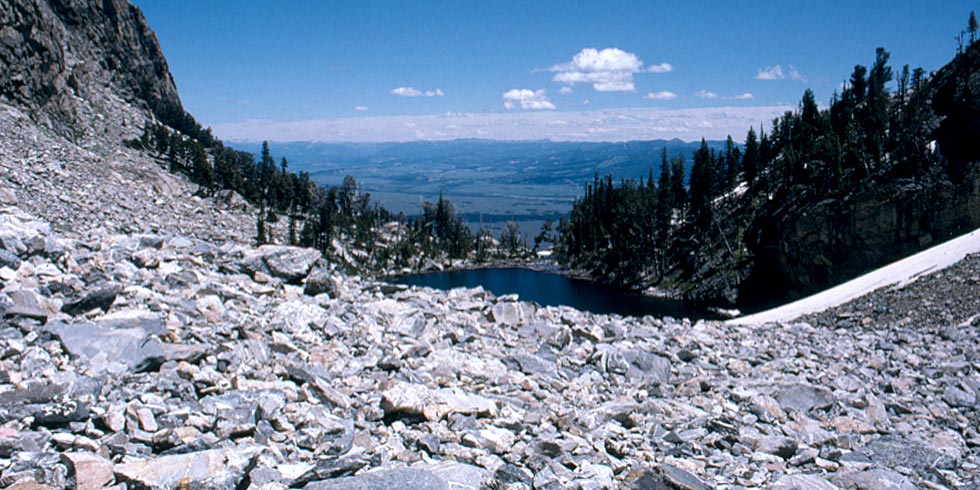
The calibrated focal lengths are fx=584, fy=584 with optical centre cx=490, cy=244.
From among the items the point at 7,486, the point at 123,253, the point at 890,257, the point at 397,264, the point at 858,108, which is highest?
the point at 858,108

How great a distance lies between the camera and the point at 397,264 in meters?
117

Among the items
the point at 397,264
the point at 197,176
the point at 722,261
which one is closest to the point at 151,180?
the point at 197,176

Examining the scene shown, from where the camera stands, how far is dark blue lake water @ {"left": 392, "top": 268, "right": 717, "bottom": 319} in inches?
2837

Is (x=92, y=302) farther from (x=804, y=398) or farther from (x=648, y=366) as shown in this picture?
(x=804, y=398)

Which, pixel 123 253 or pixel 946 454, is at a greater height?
pixel 123 253

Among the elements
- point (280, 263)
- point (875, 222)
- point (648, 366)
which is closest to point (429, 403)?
point (648, 366)

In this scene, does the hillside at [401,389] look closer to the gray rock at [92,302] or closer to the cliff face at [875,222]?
the gray rock at [92,302]

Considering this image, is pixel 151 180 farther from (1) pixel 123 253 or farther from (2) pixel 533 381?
(2) pixel 533 381

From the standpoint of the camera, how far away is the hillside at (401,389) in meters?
7.80

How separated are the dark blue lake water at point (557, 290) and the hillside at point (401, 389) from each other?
50.5 m

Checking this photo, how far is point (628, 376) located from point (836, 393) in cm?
494

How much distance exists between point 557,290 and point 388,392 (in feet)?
270

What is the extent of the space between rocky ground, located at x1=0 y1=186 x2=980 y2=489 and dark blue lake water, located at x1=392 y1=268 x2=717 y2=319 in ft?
171

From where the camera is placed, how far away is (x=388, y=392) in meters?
10.1
